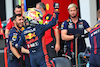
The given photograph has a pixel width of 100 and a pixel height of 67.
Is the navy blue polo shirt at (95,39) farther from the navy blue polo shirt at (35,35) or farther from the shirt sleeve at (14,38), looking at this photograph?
the shirt sleeve at (14,38)

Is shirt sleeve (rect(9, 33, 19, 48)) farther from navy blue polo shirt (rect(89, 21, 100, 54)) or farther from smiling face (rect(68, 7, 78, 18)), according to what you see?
navy blue polo shirt (rect(89, 21, 100, 54))

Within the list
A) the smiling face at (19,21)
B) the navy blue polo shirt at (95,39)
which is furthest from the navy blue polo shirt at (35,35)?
the smiling face at (19,21)

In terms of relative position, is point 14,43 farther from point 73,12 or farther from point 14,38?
point 73,12

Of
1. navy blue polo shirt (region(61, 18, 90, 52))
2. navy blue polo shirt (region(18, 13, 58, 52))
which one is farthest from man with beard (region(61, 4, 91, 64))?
navy blue polo shirt (region(18, 13, 58, 52))

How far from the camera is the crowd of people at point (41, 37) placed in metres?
4.27

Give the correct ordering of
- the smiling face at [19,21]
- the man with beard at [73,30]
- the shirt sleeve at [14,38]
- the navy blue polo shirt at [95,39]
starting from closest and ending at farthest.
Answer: the navy blue polo shirt at [95,39] → the shirt sleeve at [14,38] → the smiling face at [19,21] → the man with beard at [73,30]

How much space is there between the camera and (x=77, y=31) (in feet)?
20.1

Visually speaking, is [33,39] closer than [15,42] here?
Yes

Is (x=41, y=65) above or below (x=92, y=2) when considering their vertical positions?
below

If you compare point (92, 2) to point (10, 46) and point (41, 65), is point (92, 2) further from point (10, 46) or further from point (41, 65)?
point (41, 65)

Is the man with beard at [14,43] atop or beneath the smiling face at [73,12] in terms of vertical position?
beneath

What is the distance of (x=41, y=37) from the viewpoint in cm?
433

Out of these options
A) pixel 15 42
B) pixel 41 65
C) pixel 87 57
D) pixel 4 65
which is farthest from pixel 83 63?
pixel 4 65

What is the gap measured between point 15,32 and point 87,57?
5.25 ft
